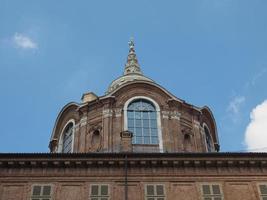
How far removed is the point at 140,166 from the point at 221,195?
439 cm

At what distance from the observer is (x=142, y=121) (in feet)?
117

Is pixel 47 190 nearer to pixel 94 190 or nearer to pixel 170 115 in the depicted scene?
pixel 94 190

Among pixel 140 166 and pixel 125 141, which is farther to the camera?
pixel 125 141

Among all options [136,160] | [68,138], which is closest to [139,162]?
[136,160]

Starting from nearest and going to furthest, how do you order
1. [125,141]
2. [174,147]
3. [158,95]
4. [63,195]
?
[63,195] → [125,141] → [174,147] → [158,95]

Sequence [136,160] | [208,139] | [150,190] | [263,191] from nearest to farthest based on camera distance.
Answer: [150,190] < [263,191] < [136,160] < [208,139]

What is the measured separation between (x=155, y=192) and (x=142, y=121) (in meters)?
10.5

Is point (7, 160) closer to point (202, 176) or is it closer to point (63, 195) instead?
point (63, 195)

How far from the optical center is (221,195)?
2569cm

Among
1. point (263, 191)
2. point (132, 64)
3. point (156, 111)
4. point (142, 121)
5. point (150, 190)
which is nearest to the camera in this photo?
point (150, 190)

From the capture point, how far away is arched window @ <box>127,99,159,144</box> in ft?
114

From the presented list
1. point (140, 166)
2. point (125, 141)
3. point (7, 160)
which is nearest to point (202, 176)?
point (140, 166)

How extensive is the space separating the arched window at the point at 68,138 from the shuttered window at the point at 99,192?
37.0 ft

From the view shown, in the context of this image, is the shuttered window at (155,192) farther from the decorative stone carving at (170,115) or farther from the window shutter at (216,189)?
the decorative stone carving at (170,115)
